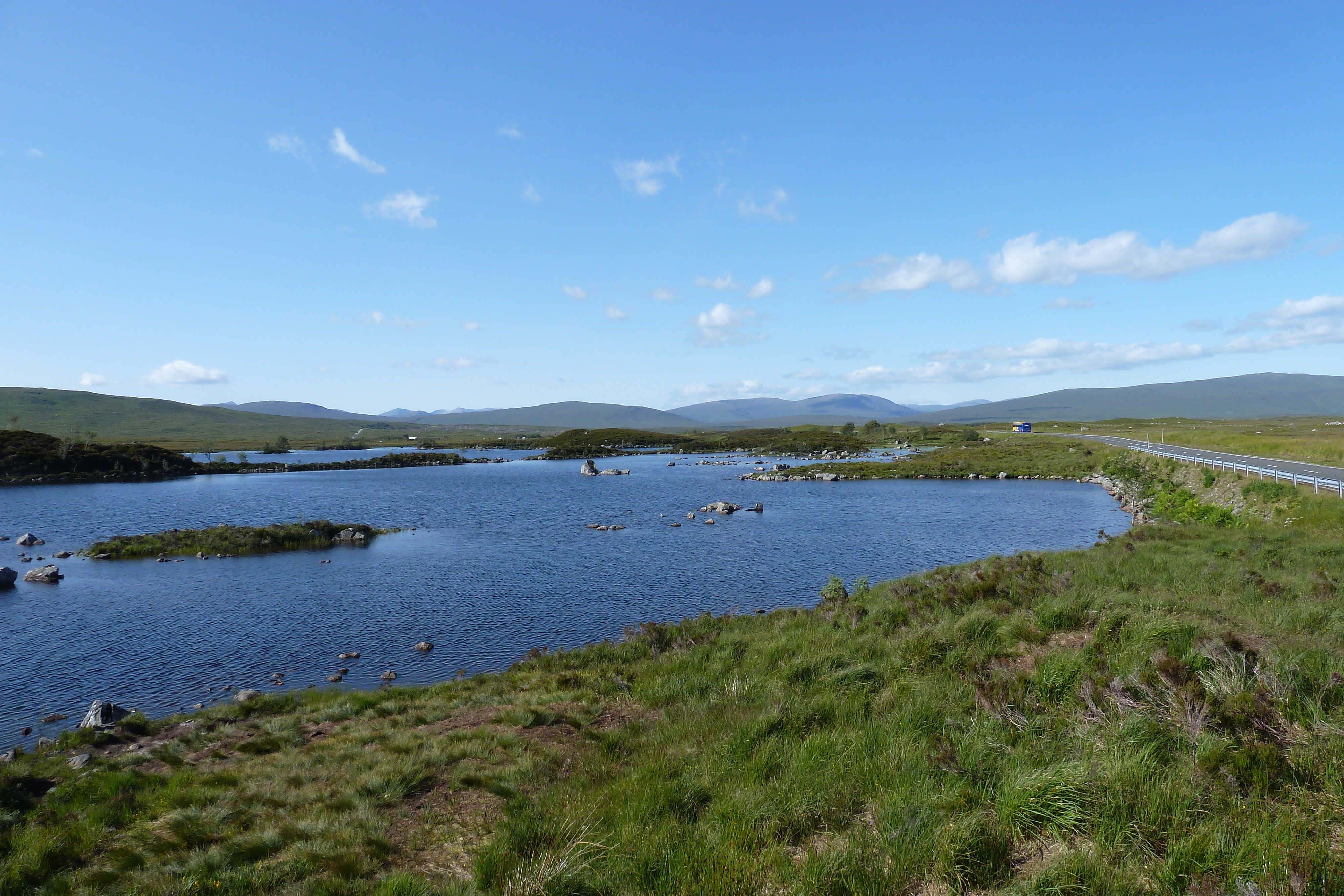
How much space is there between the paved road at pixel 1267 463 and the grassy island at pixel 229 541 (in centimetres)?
5805

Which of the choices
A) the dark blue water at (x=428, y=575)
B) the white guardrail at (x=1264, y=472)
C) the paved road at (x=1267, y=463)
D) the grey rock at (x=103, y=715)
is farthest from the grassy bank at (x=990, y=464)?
the grey rock at (x=103, y=715)

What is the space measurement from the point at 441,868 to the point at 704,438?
192 metres

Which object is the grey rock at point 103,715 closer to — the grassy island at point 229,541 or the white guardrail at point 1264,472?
the grassy island at point 229,541

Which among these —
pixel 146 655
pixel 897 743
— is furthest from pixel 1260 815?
pixel 146 655

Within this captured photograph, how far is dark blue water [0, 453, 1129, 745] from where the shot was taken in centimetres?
2109

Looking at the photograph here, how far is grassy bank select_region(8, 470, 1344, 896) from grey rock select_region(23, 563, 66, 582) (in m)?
24.9

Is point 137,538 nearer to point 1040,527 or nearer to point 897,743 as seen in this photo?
point 897,743

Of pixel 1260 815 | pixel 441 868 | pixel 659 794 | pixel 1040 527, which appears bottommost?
pixel 1040 527

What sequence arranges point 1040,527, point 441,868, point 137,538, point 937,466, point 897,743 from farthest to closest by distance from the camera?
point 937,466 < point 1040,527 < point 137,538 < point 897,743 < point 441,868

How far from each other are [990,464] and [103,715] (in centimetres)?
10066

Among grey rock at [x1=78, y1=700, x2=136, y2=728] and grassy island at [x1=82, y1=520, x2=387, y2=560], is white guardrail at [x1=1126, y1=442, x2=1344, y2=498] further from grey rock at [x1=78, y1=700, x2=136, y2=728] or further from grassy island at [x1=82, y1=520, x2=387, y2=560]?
grassy island at [x1=82, y1=520, x2=387, y2=560]

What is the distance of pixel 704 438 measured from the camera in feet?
654

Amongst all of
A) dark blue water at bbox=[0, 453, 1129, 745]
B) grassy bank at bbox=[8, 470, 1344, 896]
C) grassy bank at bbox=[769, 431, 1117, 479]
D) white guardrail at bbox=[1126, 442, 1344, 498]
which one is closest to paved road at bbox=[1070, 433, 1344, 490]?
white guardrail at bbox=[1126, 442, 1344, 498]

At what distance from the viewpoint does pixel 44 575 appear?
3198 centimetres
